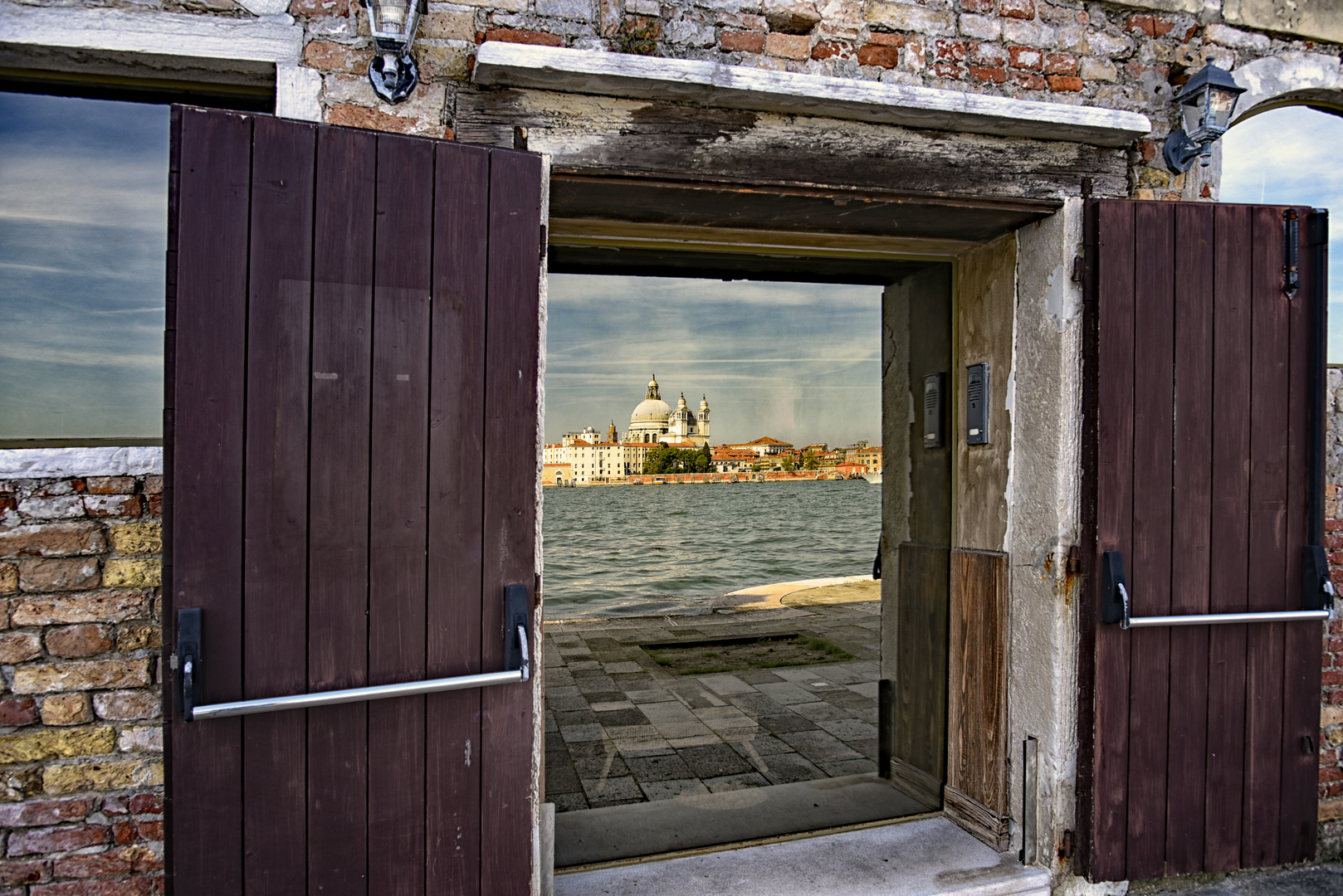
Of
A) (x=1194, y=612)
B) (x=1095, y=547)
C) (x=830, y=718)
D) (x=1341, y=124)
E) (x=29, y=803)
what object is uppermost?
(x=1341, y=124)

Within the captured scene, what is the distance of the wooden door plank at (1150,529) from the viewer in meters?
2.29

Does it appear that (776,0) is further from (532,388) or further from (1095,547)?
(1095,547)

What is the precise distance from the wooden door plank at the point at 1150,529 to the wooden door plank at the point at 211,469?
2.39 metres

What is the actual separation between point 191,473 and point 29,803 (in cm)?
101

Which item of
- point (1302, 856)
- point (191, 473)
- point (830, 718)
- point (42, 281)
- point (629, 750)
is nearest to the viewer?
point (191, 473)

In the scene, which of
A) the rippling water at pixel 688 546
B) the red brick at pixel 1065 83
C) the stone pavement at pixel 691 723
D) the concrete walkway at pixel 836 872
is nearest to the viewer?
the concrete walkway at pixel 836 872

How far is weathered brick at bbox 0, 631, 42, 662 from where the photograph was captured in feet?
6.24

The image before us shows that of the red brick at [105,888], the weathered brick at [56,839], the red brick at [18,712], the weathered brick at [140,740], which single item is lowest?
the red brick at [105,888]

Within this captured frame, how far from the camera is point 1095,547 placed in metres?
2.27

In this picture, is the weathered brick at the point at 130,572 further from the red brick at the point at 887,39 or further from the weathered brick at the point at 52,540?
the red brick at the point at 887,39

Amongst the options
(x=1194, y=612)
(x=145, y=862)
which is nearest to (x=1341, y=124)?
(x=1194, y=612)

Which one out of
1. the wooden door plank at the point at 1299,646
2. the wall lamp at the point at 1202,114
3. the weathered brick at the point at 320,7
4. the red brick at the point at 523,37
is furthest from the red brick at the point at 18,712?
the wall lamp at the point at 1202,114

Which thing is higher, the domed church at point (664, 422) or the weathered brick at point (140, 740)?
the domed church at point (664, 422)

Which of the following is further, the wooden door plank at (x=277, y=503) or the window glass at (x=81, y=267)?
the window glass at (x=81, y=267)
